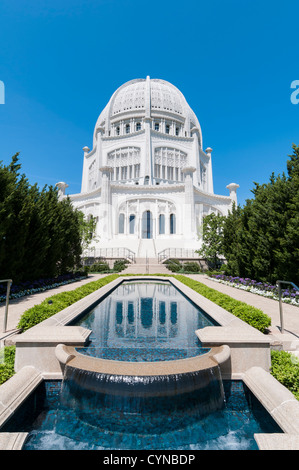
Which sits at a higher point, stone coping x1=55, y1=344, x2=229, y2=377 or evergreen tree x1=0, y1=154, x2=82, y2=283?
evergreen tree x1=0, y1=154, x2=82, y2=283

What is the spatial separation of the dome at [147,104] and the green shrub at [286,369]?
54.6 m

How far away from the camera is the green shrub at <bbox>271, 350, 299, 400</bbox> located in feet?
12.0

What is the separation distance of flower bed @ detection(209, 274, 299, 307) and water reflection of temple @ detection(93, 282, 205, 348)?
13.4 feet

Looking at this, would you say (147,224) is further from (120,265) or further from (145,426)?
(145,426)

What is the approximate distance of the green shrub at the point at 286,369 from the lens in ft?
12.0

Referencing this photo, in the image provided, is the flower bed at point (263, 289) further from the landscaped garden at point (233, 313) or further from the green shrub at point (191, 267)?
the green shrub at point (191, 267)

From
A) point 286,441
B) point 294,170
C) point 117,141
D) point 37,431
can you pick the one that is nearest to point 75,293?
point 37,431

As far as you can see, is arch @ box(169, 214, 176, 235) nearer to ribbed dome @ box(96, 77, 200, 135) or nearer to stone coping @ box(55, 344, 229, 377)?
ribbed dome @ box(96, 77, 200, 135)

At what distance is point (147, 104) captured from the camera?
52375mm

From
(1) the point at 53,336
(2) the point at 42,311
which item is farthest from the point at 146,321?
(1) the point at 53,336

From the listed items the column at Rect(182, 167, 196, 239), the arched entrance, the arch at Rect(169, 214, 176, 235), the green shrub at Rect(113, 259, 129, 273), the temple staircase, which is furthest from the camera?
the arch at Rect(169, 214, 176, 235)

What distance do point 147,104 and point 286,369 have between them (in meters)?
57.1

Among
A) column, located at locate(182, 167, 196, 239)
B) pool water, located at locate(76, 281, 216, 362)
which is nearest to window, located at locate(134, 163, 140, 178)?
column, located at locate(182, 167, 196, 239)

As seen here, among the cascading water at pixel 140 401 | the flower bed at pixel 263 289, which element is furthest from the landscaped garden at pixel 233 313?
the flower bed at pixel 263 289
